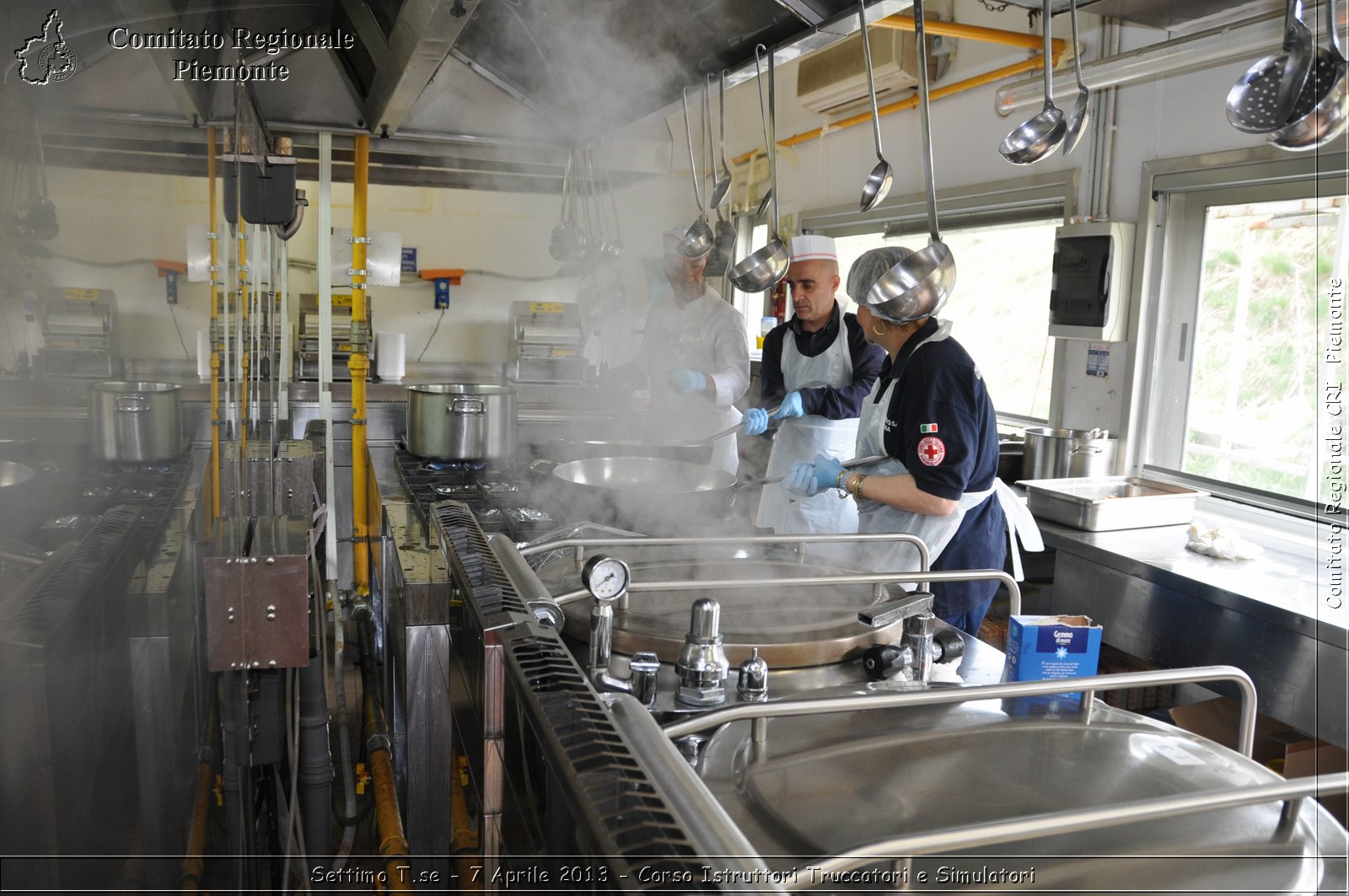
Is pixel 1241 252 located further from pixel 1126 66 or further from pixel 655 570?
pixel 655 570

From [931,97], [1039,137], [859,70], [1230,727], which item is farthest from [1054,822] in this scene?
[859,70]

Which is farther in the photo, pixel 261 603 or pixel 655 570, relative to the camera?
pixel 655 570

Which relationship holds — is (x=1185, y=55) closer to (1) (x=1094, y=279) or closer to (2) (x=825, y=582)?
(1) (x=1094, y=279)

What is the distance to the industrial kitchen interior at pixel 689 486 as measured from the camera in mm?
750

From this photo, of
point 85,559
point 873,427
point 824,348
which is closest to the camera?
point 85,559

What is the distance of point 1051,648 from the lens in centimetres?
139

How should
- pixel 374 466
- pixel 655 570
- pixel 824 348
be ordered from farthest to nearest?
pixel 374 466, pixel 824 348, pixel 655 570

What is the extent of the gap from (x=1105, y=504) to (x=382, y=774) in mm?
2574

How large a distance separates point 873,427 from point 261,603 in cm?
172

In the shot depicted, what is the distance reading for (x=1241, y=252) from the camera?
11.9 ft

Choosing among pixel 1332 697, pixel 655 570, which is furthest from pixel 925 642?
pixel 1332 697

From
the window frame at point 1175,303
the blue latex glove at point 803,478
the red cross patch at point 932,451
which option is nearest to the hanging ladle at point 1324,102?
the red cross patch at point 932,451

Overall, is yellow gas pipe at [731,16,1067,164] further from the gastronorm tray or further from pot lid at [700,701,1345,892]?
pot lid at [700,701,1345,892]

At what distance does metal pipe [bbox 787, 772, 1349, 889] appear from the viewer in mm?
700
